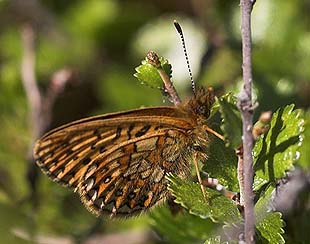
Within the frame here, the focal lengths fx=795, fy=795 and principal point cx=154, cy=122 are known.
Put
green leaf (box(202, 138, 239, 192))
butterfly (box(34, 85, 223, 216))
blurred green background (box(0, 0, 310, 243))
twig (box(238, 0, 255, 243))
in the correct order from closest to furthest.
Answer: twig (box(238, 0, 255, 243))
green leaf (box(202, 138, 239, 192))
butterfly (box(34, 85, 223, 216))
blurred green background (box(0, 0, 310, 243))

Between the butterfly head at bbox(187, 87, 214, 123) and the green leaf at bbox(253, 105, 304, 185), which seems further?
the butterfly head at bbox(187, 87, 214, 123)

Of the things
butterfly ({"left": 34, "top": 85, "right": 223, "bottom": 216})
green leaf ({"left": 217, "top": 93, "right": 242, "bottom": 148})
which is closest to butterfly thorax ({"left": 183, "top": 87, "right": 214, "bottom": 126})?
butterfly ({"left": 34, "top": 85, "right": 223, "bottom": 216})

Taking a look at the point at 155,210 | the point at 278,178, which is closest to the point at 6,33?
the point at 155,210

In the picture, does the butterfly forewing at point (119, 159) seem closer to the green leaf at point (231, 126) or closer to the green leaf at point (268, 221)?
the green leaf at point (268, 221)

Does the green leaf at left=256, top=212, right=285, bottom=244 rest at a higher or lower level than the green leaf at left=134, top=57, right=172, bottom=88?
lower

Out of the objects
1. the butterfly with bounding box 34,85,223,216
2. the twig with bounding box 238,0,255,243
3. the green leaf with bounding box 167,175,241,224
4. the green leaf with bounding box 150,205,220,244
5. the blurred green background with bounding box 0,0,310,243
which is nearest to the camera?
the twig with bounding box 238,0,255,243

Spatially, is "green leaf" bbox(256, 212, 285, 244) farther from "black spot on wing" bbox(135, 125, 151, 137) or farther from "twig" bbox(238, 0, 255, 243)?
"black spot on wing" bbox(135, 125, 151, 137)

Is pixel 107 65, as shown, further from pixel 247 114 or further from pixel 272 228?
pixel 247 114
